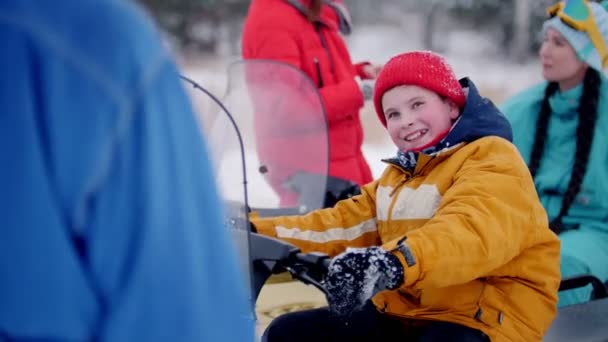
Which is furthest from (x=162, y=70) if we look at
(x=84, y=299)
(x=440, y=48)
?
(x=440, y=48)

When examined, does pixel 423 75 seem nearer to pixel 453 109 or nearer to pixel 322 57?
pixel 453 109

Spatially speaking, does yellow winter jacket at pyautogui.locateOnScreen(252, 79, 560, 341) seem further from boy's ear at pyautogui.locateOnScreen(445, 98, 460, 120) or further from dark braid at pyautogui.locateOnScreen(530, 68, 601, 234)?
dark braid at pyautogui.locateOnScreen(530, 68, 601, 234)

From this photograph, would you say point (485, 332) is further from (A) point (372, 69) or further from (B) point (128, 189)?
(A) point (372, 69)

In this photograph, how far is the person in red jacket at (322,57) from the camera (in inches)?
128

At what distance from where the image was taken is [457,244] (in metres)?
1.71

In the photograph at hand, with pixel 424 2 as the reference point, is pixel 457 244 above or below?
below

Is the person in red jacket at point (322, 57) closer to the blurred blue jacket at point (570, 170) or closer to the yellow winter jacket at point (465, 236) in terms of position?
the blurred blue jacket at point (570, 170)

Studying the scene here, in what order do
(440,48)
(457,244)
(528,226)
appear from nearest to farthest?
(457,244) < (528,226) < (440,48)

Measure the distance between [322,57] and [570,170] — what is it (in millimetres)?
1073

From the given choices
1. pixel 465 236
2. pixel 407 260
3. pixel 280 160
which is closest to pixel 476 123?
pixel 465 236

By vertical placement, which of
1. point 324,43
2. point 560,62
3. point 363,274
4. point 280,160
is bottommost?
point 363,274

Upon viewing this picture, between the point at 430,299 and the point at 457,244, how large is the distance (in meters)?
0.31

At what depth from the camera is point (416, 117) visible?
211 centimetres

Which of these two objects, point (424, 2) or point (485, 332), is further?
point (424, 2)
